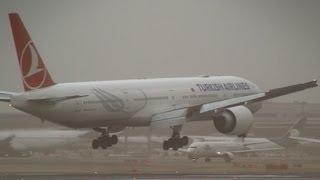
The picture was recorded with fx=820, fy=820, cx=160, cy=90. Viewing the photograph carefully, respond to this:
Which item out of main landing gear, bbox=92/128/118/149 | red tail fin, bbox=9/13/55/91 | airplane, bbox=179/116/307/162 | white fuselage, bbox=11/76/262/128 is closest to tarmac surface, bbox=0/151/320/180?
main landing gear, bbox=92/128/118/149

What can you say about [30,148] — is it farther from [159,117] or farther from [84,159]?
[159,117]

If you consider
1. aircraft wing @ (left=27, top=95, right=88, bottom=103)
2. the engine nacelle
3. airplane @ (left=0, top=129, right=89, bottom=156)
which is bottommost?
airplane @ (left=0, top=129, right=89, bottom=156)

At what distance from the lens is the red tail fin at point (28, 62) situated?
35500 mm

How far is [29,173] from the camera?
4356cm

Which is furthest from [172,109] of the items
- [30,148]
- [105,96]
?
[30,148]

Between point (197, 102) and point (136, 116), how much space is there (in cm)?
337

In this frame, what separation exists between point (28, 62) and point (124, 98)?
16.3 feet

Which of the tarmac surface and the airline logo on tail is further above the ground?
the airline logo on tail

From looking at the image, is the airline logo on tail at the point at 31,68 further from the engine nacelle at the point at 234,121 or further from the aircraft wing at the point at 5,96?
the engine nacelle at the point at 234,121

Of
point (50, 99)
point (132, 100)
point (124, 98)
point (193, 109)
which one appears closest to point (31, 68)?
point (50, 99)

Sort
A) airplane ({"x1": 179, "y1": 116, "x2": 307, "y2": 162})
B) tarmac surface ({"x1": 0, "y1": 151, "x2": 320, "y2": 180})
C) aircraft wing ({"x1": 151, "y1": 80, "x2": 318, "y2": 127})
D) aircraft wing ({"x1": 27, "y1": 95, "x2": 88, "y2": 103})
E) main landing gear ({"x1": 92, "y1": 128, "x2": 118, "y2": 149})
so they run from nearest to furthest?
aircraft wing ({"x1": 27, "y1": 95, "x2": 88, "y2": 103})
aircraft wing ({"x1": 151, "y1": 80, "x2": 318, "y2": 127})
main landing gear ({"x1": 92, "y1": 128, "x2": 118, "y2": 149})
tarmac surface ({"x1": 0, "y1": 151, "x2": 320, "y2": 180})
airplane ({"x1": 179, "y1": 116, "x2": 307, "y2": 162})

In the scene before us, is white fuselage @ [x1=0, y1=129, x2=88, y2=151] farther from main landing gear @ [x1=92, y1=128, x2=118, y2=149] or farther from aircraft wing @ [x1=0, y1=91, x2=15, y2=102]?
aircraft wing @ [x1=0, y1=91, x2=15, y2=102]

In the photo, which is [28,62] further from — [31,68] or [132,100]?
[132,100]

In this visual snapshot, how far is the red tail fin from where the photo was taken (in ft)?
116
